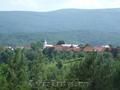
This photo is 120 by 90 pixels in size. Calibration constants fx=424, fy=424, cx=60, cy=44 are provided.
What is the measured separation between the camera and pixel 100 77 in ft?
89.1

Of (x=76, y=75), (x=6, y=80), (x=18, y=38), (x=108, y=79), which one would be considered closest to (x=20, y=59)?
(x=6, y=80)

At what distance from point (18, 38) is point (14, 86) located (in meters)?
174

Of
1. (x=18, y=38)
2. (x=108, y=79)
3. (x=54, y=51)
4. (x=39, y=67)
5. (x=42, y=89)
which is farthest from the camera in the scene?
(x=18, y=38)

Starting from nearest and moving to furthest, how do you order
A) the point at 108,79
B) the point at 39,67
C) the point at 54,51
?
the point at 108,79 → the point at 39,67 → the point at 54,51

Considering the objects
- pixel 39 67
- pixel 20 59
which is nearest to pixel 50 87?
pixel 20 59

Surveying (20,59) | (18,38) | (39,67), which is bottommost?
(18,38)

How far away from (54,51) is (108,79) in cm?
5707

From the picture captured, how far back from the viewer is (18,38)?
200m

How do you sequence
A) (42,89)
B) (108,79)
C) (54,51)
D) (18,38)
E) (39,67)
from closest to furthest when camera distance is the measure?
(108,79), (42,89), (39,67), (54,51), (18,38)

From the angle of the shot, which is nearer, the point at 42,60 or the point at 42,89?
the point at 42,89

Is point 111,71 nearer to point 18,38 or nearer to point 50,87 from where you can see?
point 50,87

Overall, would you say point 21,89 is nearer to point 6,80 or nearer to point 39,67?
point 6,80

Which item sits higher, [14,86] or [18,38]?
[14,86]

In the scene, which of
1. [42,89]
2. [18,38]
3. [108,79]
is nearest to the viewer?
[108,79]
